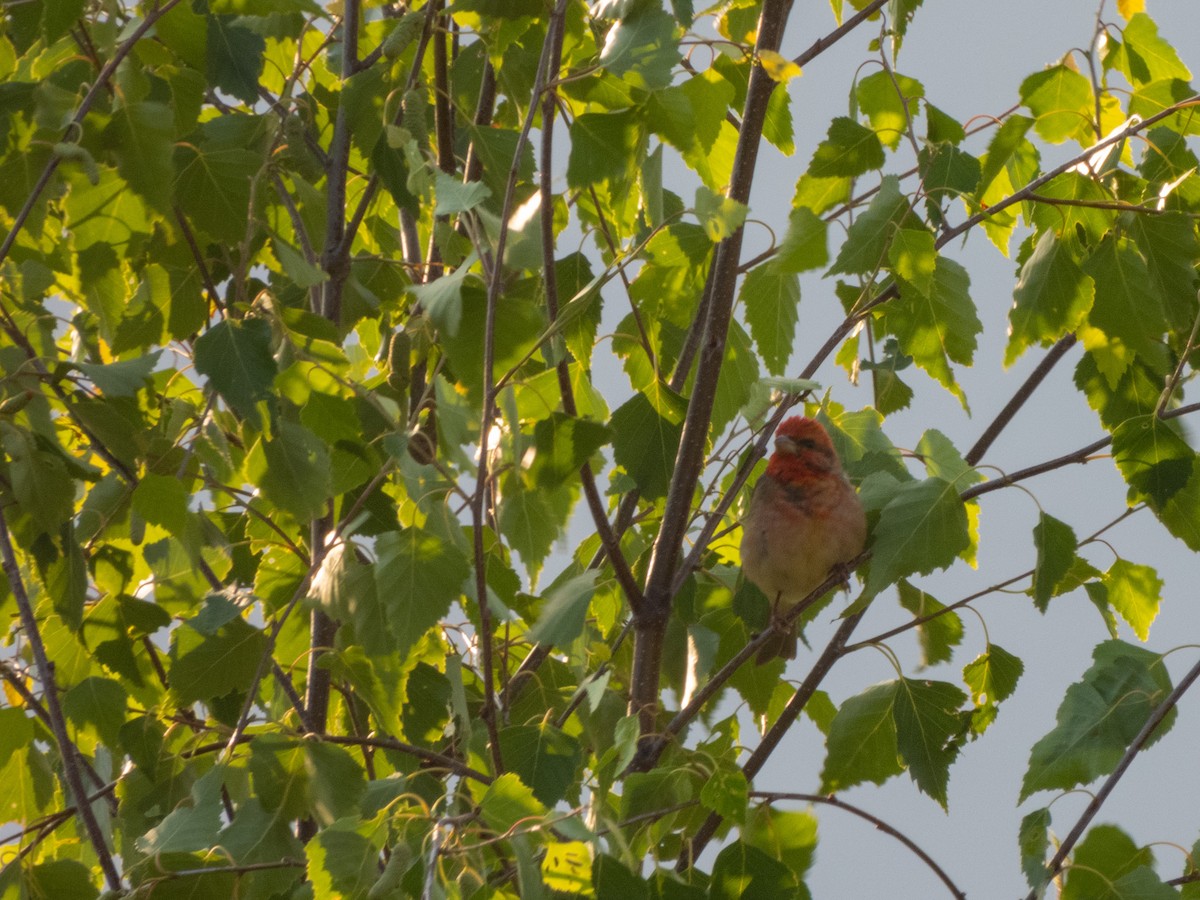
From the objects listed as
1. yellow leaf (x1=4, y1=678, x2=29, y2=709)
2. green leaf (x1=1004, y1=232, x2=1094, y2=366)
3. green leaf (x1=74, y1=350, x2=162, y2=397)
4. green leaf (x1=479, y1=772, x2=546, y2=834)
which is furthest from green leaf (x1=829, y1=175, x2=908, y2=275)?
yellow leaf (x1=4, y1=678, x2=29, y2=709)

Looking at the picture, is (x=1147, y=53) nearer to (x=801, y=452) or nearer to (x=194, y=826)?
(x=801, y=452)

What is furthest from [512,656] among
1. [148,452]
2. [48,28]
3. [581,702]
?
[48,28]

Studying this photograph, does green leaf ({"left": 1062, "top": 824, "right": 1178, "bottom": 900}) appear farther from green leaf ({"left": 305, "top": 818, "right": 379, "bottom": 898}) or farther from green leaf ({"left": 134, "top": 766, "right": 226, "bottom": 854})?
green leaf ({"left": 134, "top": 766, "right": 226, "bottom": 854})

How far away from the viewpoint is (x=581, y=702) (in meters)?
2.87

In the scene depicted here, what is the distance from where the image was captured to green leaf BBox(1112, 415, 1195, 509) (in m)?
2.57

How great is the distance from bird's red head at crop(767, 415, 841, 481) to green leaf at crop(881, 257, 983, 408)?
1.30m

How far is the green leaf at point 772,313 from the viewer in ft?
9.06

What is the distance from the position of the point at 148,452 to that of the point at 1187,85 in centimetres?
212

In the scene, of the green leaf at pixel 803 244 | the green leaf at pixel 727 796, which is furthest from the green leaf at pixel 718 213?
the green leaf at pixel 727 796

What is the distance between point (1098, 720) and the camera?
95.2 inches

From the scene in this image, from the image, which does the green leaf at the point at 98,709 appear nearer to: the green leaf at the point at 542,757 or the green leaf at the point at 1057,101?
the green leaf at the point at 542,757

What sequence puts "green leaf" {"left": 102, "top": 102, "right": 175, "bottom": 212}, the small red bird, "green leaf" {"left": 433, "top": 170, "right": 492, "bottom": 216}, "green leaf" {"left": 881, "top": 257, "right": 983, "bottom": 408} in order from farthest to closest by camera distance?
the small red bird, "green leaf" {"left": 881, "top": 257, "right": 983, "bottom": 408}, "green leaf" {"left": 102, "top": 102, "right": 175, "bottom": 212}, "green leaf" {"left": 433, "top": 170, "right": 492, "bottom": 216}

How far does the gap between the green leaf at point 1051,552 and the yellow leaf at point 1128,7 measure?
1.21m

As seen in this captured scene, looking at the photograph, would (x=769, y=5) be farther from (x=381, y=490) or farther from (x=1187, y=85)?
(x=381, y=490)
